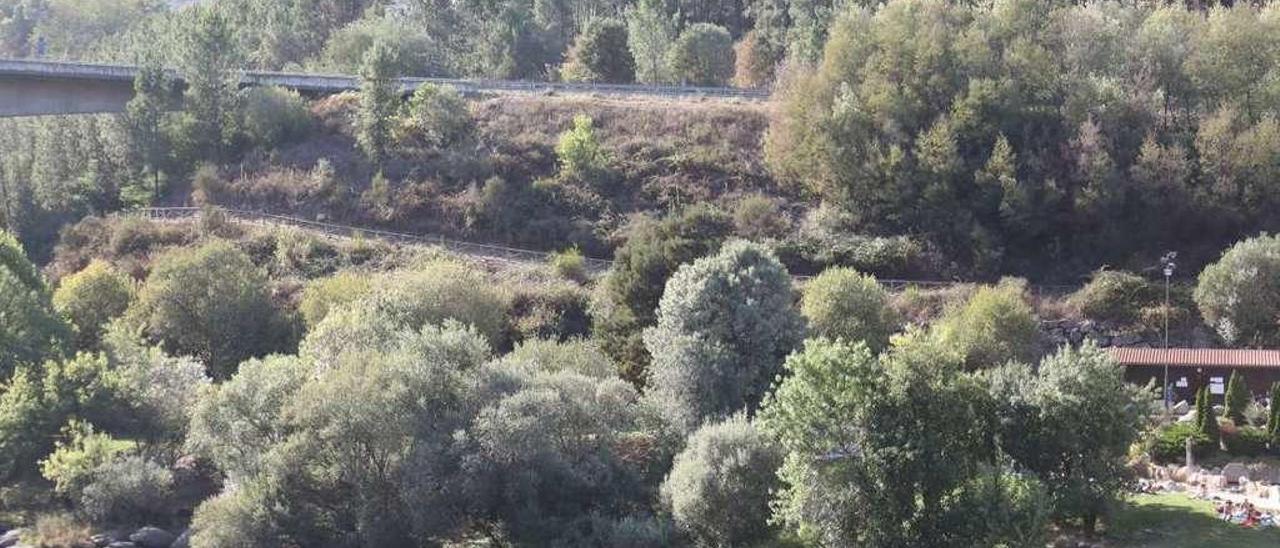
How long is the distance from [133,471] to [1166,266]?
1350 inches

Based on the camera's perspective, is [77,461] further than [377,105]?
No

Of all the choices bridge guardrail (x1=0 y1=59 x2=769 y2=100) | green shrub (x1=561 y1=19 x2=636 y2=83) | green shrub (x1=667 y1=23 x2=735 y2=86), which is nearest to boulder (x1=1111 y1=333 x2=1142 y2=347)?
bridge guardrail (x1=0 y1=59 x2=769 y2=100)

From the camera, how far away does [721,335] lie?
44.4m

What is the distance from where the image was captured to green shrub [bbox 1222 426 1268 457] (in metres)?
44.0

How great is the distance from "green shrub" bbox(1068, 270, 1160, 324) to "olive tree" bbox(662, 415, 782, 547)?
1980 cm

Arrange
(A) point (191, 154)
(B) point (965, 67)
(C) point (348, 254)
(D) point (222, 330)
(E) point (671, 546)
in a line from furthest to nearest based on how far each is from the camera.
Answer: (A) point (191, 154), (C) point (348, 254), (B) point (965, 67), (D) point (222, 330), (E) point (671, 546)

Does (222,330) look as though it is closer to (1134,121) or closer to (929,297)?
(929,297)

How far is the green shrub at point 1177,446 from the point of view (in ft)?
144

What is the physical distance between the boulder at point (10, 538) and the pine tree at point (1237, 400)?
34.7 m

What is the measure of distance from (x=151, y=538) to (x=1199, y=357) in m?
32.0

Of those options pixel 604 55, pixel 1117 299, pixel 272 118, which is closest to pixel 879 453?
pixel 1117 299

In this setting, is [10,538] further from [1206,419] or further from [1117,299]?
[1117,299]

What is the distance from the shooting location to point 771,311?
1774 inches

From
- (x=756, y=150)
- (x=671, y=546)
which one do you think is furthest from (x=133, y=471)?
(x=756, y=150)
